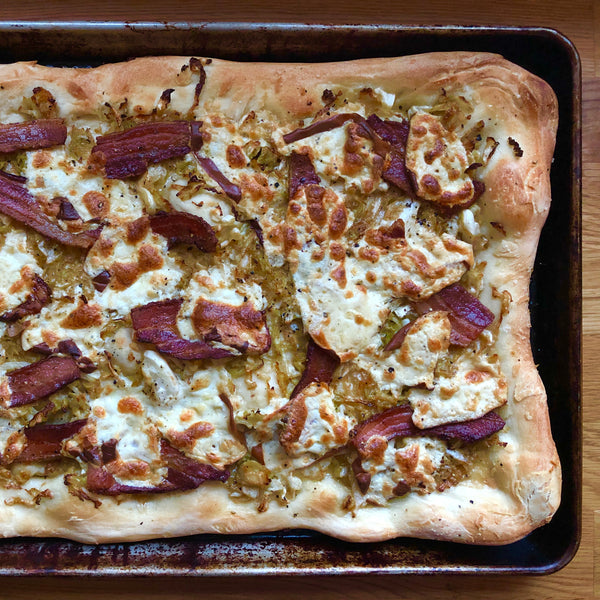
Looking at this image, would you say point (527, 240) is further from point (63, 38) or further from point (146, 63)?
point (63, 38)

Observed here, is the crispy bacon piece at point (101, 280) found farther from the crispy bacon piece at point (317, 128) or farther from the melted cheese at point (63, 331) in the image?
the crispy bacon piece at point (317, 128)

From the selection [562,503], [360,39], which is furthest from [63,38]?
[562,503]

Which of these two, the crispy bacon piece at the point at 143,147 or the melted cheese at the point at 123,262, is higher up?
the crispy bacon piece at the point at 143,147

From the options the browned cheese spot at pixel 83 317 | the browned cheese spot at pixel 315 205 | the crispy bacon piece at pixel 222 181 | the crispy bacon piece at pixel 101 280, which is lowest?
the browned cheese spot at pixel 83 317

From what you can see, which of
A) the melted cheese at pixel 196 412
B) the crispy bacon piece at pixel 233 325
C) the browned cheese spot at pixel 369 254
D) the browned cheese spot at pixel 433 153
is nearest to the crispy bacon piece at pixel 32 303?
the melted cheese at pixel 196 412

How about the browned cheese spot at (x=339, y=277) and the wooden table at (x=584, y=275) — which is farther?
the wooden table at (x=584, y=275)

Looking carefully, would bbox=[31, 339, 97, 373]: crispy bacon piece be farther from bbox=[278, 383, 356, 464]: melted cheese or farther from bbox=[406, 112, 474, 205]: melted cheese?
bbox=[406, 112, 474, 205]: melted cheese

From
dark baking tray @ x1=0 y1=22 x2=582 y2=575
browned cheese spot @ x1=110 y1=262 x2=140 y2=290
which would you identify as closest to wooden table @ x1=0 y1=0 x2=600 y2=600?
dark baking tray @ x1=0 y1=22 x2=582 y2=575
